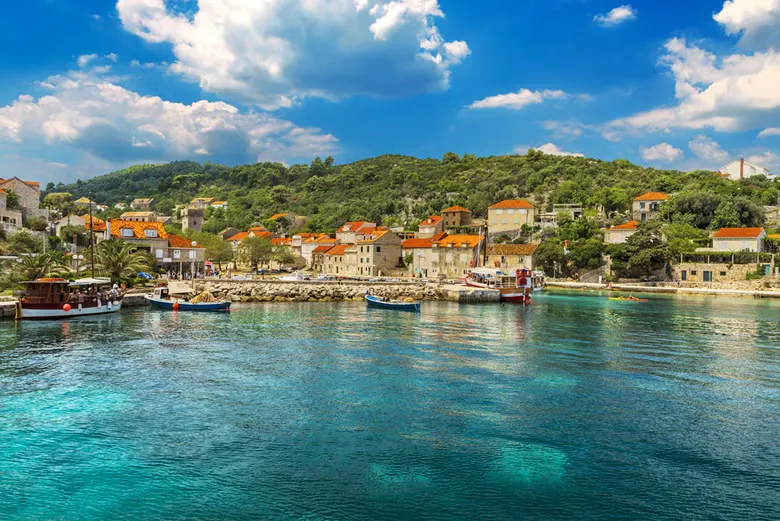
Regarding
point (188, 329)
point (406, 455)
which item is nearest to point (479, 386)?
point (406, 455)

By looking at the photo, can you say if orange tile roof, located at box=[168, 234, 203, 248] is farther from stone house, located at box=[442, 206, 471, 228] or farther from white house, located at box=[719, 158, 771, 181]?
white house, located at box=[719, 158, 771, 181]

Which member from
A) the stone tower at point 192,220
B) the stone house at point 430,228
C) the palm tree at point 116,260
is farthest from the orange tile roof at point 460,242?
the stone tower at point 192,220

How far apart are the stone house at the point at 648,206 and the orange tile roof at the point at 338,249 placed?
52.5 meters

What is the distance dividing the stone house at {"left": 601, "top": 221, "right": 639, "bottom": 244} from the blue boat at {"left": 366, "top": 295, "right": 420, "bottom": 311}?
53.2 metres

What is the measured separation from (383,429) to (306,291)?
136 feet

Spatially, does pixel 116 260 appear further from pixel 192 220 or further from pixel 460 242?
pixel 192 220

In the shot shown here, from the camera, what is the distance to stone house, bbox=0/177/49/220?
70.3 m

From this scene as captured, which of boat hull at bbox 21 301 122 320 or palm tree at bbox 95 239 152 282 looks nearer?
boat hull at bbox 21 301 122 320

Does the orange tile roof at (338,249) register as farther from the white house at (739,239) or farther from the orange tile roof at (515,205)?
the white house at (739,239)

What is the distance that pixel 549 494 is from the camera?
11297 mm

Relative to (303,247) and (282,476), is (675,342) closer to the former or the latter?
(282,476)

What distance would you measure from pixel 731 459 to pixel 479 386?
8.22m

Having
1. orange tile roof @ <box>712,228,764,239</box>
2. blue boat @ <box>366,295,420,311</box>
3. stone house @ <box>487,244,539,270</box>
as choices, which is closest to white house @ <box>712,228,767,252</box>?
orange tile roof @ <box>712,228,764,239</box>

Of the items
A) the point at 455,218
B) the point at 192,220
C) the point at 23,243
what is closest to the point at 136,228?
the point at 23,243
